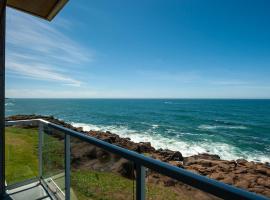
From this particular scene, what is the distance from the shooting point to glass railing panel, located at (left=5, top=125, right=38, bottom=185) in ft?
10.8

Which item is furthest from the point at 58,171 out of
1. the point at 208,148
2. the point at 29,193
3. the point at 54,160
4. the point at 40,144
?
the point at 208,148

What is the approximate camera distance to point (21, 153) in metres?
3.63

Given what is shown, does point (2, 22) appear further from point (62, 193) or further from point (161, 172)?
point (161, 172)

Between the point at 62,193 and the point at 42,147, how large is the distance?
3.66 feet

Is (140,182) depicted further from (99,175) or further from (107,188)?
(99,175)

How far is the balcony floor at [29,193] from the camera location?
286 centimetres

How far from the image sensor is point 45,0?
2.54 meters

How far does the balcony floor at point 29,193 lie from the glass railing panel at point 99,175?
0.88 m

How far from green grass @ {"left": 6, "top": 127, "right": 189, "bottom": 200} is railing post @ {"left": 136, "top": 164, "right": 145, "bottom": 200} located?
58 mm

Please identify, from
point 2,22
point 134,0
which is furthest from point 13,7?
point 134,0

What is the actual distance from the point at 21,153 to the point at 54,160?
1.15 m

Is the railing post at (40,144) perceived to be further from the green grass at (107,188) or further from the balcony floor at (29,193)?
the green grass at (107,188)

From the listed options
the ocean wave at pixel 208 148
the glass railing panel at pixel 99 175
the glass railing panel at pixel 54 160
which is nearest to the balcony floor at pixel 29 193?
the glass railing panel at pixel 54 160

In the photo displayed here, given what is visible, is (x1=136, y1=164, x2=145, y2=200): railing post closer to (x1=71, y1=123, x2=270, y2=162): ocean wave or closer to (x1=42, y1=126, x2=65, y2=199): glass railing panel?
(x1=42, y1=126, x2=65, y2=199): glass railing panel
